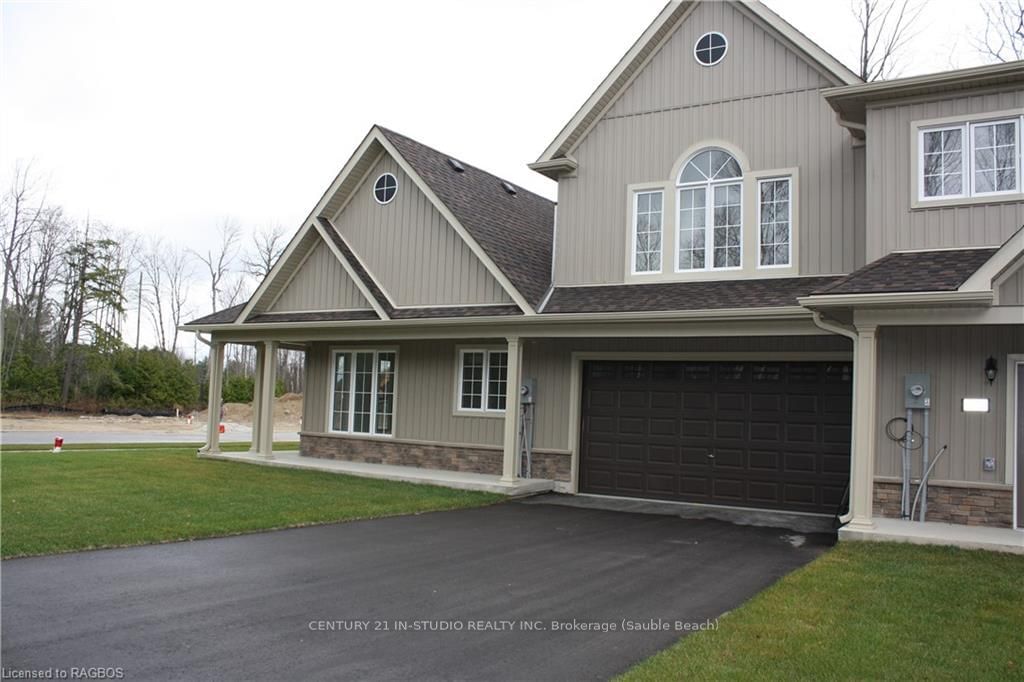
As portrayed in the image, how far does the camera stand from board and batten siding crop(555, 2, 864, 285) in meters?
12.3

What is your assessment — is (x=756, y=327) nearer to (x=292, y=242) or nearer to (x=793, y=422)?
(x=793, y=422)

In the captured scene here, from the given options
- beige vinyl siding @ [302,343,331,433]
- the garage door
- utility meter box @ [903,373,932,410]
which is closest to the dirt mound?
beige vinyl siding @ [302,343,331,433]

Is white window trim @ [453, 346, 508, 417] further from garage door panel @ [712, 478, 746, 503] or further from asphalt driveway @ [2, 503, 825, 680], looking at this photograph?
asphalt driveway @ [2, 503, 825, 680]

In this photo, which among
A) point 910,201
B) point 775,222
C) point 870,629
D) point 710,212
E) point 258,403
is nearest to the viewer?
point 870,629

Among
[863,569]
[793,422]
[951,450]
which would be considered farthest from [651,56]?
[863,569]

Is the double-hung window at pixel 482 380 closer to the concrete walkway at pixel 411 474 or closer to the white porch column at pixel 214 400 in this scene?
the concrete walkway at pixel 411 474

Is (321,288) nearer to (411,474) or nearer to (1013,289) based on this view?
(411,474)

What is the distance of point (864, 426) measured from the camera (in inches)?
385

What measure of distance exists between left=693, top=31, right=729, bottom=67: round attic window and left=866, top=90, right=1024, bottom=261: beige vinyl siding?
3203 mm

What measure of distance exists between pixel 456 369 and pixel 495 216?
3334 millimetres

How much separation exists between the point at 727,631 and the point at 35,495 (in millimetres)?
9434

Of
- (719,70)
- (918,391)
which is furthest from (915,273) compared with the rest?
(719,70)

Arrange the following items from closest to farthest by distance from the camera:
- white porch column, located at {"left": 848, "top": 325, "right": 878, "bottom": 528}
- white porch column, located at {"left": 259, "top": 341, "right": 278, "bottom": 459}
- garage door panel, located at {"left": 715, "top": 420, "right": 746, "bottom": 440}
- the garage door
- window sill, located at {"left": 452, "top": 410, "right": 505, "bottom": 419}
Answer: white porch column, located at {"left": 848, "top": 325, "right": 878, "bottom": 528}, the garage door, garage door panel, located at {"left": 715, "top": 420, "right": 746, "bottom": 440}, window sill, located at {"left": 452, "top": 410, "right": 505, "bottom": 419}, white porch column, located at {"left": 259, "top": 341, "right": 278, "bottom": 459}

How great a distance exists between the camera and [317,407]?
58.7ft
